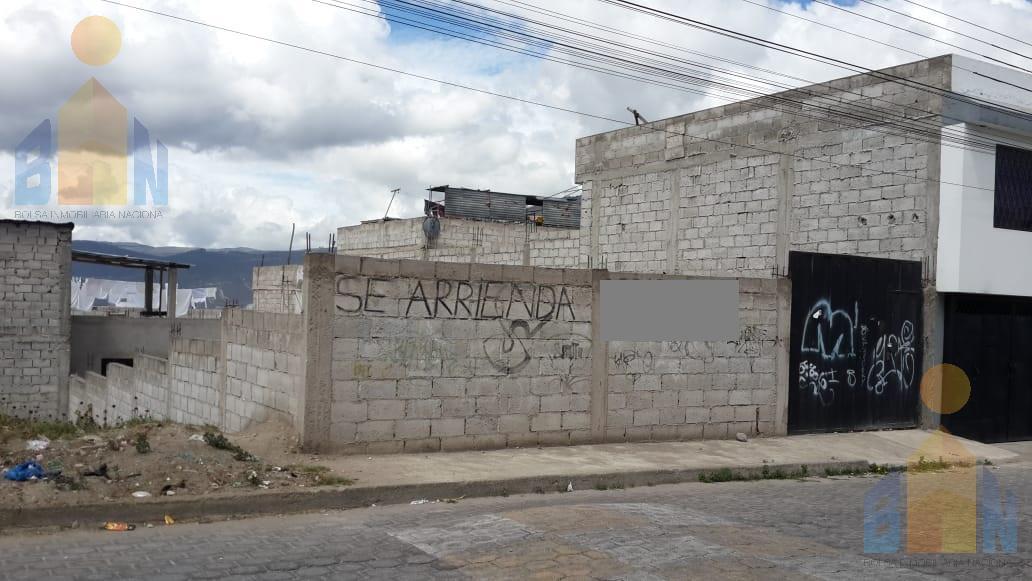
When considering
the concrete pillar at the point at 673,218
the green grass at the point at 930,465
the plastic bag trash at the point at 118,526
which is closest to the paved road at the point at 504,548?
the plastic bag trash at the point at 118,526

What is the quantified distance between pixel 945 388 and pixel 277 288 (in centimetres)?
1759

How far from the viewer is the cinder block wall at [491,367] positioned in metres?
9.45

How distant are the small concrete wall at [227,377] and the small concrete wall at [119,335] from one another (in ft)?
19.6

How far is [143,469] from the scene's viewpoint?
7465 mm

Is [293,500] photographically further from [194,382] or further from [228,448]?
[194,382]

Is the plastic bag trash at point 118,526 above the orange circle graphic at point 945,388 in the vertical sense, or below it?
below

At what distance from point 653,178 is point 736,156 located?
222 cm

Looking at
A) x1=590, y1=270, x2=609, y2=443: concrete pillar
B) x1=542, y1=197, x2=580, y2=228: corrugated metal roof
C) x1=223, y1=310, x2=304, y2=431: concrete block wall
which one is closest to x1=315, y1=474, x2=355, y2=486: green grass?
x1=223, y1=310, x2=304, y2=431: concrete block wall

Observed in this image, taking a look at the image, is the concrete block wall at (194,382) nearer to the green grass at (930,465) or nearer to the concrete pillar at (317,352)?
the concrete pillar at (317,352)

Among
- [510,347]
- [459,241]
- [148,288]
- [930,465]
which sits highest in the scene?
[459,241]

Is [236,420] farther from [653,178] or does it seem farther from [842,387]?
[653,178]

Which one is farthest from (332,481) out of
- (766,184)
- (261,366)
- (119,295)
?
(119,295)

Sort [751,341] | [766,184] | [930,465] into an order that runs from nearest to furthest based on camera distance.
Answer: [930,465] < [751,341] < [766,184]

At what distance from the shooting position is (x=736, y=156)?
1783 centimetres
